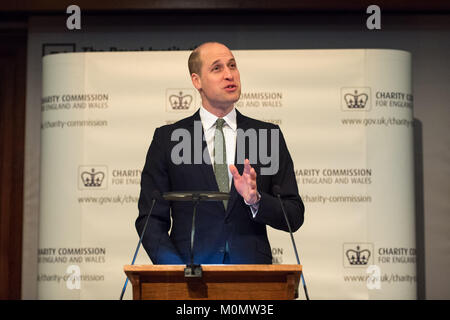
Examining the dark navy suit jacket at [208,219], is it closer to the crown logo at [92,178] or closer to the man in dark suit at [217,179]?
the man in dark suit at [217,179]

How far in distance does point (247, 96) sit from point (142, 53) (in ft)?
2.81

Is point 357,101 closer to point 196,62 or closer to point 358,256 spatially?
point 358,256

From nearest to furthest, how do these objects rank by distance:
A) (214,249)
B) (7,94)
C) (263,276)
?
1. (263,276)
2. (214,249)
3. (7,94)

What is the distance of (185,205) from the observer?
144 inches

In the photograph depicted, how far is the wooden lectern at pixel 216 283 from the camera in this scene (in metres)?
2.63

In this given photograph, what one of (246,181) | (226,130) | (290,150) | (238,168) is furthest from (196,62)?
(246,181)

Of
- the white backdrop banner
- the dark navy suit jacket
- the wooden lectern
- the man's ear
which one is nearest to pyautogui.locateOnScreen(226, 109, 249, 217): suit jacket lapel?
the dark navy suit jacket

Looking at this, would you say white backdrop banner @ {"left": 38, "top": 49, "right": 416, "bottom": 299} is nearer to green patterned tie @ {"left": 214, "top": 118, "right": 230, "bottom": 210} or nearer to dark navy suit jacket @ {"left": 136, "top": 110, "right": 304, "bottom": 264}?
green patterned tie @ {"left": 214, "top": 118, "right": 230, "bottom": 210}

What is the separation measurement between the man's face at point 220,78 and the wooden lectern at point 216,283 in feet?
5.11

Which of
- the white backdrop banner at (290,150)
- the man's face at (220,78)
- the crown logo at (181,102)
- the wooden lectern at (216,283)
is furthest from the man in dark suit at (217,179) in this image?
the white backdrop banner at (290,150)

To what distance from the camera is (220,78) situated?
13.3 feet

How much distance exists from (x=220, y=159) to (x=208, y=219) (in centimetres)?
37

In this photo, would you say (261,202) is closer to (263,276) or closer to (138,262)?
(263,276)
